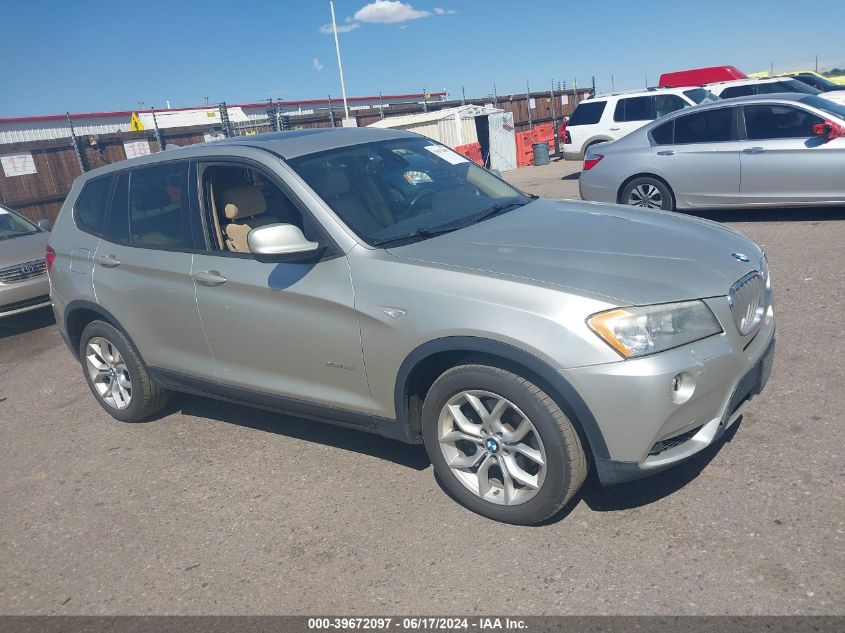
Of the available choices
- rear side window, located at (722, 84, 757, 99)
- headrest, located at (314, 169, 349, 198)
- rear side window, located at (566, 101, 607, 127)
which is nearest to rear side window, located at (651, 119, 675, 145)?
headrest, located at (314, 169, 349, 198)

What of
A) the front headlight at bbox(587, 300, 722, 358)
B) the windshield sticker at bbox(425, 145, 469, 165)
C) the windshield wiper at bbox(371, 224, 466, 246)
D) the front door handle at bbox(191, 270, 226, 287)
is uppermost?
the windshield sticker at bbox(425, 145, 469, 165)

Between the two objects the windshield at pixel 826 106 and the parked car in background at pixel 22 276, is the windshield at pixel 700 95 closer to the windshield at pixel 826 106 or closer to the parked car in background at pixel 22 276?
the windshield at pixel 826 106

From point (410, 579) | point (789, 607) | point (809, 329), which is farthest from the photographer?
point (809, 329)

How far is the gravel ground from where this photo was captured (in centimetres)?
287

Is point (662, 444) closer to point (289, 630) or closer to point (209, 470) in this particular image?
point (289, 630)

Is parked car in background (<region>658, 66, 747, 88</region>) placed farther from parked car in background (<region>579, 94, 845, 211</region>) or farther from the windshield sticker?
the windshield sticker

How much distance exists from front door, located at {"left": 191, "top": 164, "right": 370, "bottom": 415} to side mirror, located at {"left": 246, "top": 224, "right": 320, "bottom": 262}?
92 millimetres

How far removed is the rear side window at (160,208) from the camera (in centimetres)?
439

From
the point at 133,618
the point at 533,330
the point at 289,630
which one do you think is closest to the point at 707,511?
the point at 533,330

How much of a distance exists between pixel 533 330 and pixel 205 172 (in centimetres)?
239

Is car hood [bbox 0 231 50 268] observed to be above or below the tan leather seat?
below

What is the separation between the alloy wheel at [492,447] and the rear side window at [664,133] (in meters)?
6.87

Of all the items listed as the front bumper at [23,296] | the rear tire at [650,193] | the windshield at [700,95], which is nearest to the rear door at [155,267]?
the front bumper at [23,296]

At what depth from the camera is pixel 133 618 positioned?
308cm
